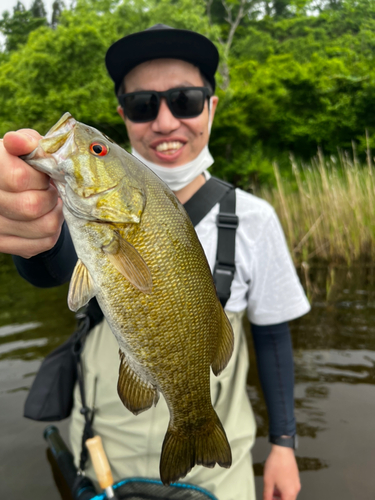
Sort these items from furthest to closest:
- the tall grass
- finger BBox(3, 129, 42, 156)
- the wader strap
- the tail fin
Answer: the tall grass
the wader strap
the tail fin
finger BBox(3, 129, 42, 156)

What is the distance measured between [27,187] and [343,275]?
5560mm

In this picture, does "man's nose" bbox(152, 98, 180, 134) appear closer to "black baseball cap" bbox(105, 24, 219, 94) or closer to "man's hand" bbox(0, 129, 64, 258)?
"black baseball cap" bbox(105, 24, 219, 94)

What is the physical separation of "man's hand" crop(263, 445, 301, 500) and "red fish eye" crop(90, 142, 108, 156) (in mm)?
1852

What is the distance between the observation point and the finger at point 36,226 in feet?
3.49

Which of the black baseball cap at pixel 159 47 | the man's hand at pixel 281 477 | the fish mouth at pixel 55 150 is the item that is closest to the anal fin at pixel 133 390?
the fish mouth at pixel 55 150

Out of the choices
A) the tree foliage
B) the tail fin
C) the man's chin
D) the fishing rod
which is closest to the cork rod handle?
the fishing rod

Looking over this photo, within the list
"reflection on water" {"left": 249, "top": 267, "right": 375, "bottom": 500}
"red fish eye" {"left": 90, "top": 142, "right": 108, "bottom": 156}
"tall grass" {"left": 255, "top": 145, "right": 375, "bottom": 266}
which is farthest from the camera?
"tall grass" {"left": 255, "top": 145, "right": 375, "bottom": 266}

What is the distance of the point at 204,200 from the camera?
1975 mm

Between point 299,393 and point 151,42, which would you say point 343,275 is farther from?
point 151,42

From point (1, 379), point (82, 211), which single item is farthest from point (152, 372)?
point (1, 379)

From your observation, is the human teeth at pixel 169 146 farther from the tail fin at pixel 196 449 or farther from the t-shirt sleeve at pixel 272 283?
the tail fin at pixel 196 449

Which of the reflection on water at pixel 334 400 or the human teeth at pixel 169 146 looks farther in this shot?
the reflection on water at pixel 334 400

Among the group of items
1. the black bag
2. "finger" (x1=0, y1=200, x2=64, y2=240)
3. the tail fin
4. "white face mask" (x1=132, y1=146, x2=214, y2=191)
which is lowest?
the black bag

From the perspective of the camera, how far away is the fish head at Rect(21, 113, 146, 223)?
3.14 ft
